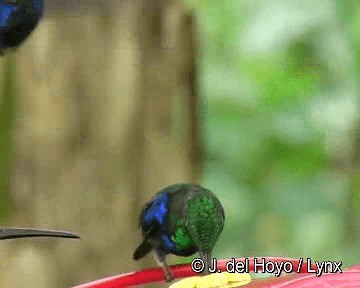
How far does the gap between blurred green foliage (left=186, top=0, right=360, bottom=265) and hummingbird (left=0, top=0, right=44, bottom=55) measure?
11.1 inches

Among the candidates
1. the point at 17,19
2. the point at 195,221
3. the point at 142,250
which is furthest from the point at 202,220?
the point at 17,19

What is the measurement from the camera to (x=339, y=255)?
0.86 metres

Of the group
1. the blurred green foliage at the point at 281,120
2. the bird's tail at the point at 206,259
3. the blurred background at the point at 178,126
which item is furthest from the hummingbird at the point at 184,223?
the blurred green foliage at the point at 281,120

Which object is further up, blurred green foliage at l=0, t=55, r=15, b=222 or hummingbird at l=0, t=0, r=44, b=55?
hummingbird at l=0, t=0, r=44, b=55

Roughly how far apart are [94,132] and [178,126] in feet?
0.38

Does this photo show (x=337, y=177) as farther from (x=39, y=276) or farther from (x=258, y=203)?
(x=39, y=276)

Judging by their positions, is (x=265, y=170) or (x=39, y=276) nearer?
(x=39, y=276)

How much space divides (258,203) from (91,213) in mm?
231

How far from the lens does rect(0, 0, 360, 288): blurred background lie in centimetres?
78

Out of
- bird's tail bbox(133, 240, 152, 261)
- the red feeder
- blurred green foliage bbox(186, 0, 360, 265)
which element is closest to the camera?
the red feeder

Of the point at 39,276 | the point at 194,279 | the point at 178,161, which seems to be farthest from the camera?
the point at 178,161

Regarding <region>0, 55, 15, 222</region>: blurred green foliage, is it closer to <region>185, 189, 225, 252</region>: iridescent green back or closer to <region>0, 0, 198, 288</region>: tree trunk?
<region>0, 0, 198, 288</region>: tree trunk

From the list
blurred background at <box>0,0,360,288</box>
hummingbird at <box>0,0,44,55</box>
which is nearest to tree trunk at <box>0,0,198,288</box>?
blurred background at <box>0,0,360,288</box>

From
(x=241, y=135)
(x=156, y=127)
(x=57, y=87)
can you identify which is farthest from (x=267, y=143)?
(x=57, y=87)
